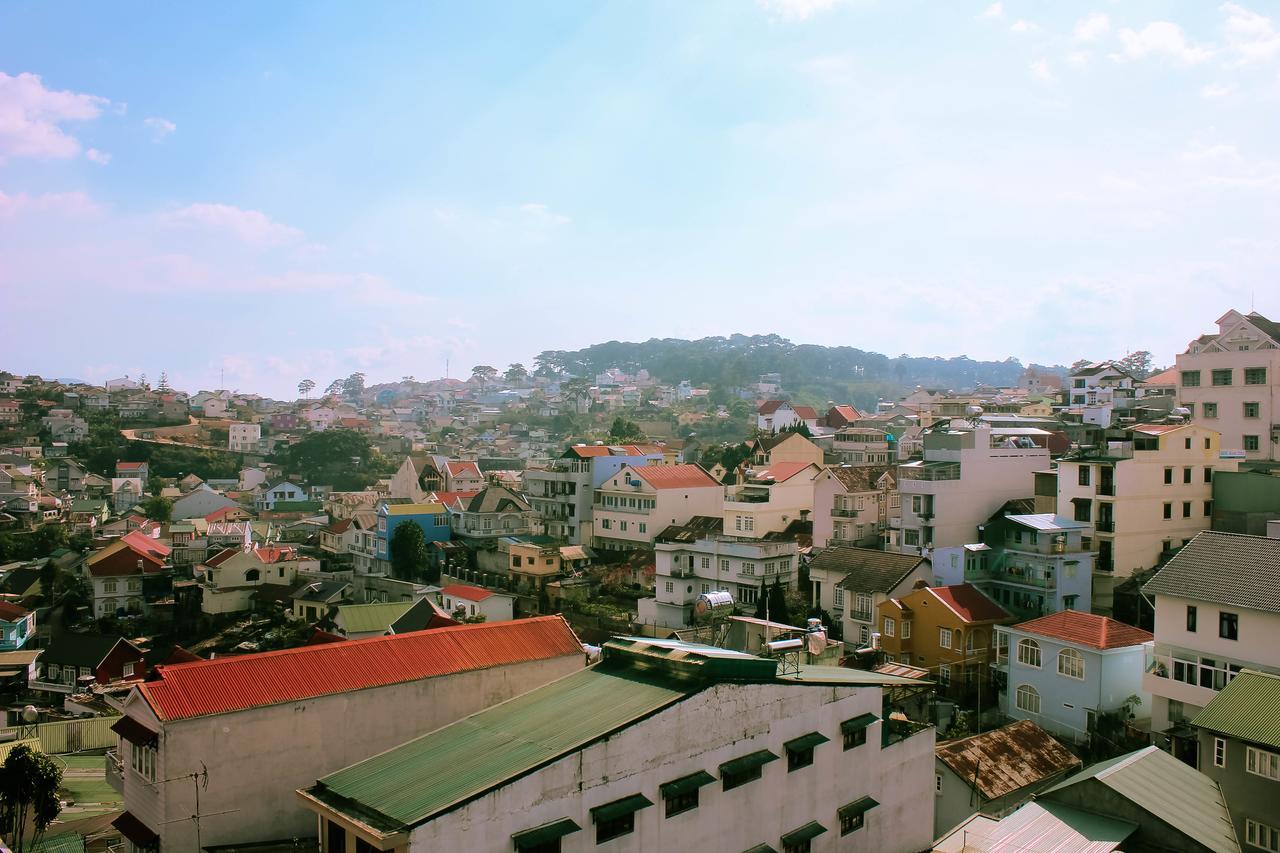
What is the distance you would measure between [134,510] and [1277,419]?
59.8 meters

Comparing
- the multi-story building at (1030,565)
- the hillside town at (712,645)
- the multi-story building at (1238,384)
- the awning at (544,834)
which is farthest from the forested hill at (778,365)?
the awning at (544,834)

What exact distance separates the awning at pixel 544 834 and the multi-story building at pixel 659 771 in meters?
0.01

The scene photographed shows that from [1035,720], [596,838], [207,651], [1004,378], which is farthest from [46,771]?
[1004,378]

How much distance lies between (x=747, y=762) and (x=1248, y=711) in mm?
8350

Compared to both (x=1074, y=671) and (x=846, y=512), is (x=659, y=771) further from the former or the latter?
(x=846, y=512)

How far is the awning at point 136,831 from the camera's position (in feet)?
Answer: 38.0

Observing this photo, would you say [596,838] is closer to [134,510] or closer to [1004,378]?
[134,510]

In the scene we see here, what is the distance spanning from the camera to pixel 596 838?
10.0m

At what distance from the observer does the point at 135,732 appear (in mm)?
11766

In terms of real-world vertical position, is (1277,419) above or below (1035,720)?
above

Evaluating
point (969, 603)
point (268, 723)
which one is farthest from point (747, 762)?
point (969, 603)

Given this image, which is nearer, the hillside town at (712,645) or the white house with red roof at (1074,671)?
the hillside town at (712,645)

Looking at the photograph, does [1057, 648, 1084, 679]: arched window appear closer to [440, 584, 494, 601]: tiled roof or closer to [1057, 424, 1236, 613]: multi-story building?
[1057, 424, 1236, 613]: multi-story building

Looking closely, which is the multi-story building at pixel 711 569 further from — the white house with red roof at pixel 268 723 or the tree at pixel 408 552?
the white house with red roof at pixel 268 723
